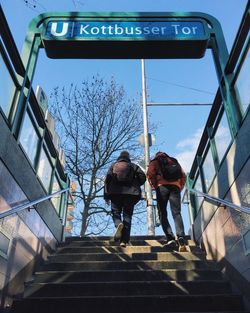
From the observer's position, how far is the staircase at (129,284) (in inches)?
141

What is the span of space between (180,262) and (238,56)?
293cm

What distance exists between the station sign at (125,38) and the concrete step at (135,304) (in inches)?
181

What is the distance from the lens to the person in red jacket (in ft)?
16.9

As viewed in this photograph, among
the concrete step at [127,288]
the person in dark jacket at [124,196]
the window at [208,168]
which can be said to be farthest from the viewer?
the window at [208,168]

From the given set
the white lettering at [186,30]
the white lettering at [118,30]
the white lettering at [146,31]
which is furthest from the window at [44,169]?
the white lettering at [186,30]

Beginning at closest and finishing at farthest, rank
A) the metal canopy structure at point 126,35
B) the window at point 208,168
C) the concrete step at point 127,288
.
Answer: the concrete step at point 127,288, the window at point 208,168, the metal canopy structure at point 126,35

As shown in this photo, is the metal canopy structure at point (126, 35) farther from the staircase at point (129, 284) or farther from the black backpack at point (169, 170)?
the staircase at point (129, 284)

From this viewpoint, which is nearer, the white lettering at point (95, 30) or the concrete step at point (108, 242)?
the concrete step at point (108, 242)

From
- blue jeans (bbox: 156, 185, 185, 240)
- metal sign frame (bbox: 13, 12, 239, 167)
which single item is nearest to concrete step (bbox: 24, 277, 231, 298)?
blue jeans (bbox: 156, 185, 185, 240)

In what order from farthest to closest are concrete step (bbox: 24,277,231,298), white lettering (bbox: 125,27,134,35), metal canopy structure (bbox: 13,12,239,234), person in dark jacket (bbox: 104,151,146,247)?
white lettering (bbox: 125,27,134,35) < metal canopy structure (bbox: 13,12,239,234) < person in dark jacket (bbox: 104,151,146,247) < concrete step (bbox: 24,277,231,298)

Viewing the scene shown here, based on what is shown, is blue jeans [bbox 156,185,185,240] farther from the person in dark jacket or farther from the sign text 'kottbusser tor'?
the sign text 'kottbusser tor'

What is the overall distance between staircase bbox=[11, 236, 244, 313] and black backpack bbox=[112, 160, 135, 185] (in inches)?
42.2

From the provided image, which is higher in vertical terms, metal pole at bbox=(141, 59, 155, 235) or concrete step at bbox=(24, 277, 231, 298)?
metal pole at bbox=(141, 59, 155, 235)

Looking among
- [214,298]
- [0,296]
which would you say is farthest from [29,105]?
[214,298]
